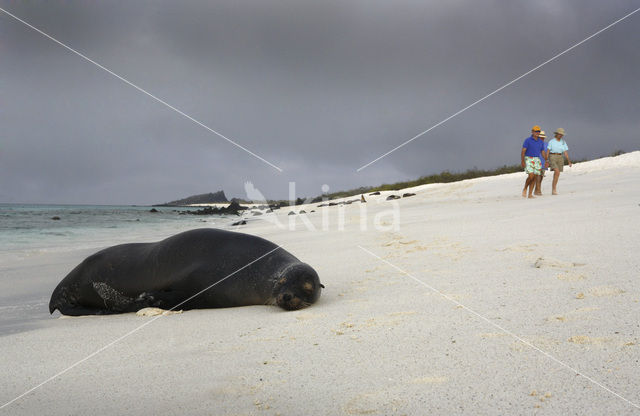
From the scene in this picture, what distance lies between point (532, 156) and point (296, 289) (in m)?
10.3

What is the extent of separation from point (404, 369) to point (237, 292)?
239cm

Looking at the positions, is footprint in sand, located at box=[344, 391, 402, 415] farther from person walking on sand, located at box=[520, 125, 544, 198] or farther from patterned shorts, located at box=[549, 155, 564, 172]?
patterned shorts, located at box=[549, 155, 564, 172]

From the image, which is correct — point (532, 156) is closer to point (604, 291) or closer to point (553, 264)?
point (553, 264)

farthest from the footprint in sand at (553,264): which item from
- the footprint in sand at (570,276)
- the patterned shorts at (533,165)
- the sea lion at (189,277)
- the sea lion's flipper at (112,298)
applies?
the patterned shorts at (533,165)

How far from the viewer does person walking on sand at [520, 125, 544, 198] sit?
1165cm

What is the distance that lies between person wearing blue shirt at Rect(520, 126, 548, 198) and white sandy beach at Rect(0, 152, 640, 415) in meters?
7.10

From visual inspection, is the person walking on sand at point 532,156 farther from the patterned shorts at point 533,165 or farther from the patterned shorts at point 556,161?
the patterned shorts at point 556,161

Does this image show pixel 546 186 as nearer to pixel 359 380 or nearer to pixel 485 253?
pixel 485 253

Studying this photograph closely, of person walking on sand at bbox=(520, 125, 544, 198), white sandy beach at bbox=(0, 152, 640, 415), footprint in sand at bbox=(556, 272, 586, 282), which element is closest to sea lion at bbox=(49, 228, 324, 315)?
white sandy beach at bbox=(0, 152, 640, 415)

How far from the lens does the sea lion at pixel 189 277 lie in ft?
13.5

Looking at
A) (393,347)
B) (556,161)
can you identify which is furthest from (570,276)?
(556,161)

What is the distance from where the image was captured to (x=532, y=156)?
11773 mm

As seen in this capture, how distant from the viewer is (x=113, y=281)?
4508 mm

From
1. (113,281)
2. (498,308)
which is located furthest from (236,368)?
(113,281)
